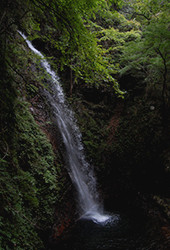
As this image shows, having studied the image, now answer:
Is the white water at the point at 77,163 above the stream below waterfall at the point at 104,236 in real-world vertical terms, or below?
above

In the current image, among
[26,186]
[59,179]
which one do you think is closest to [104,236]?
[59,179]

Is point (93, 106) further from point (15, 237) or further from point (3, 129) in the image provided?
point (15, 237)

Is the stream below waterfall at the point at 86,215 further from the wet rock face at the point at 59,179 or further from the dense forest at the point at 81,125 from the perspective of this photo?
the wet rock face at the point at 59,179

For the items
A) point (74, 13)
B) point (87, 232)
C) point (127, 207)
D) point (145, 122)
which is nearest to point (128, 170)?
point (127, 207)

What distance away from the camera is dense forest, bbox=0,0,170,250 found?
10.6 feet

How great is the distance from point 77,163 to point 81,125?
270 centimetres

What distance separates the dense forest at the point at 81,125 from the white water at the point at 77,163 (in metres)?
0.45

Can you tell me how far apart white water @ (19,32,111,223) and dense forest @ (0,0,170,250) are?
45 cm

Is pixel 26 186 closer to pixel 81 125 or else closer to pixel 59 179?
pixel 59 179

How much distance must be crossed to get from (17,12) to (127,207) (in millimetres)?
7608

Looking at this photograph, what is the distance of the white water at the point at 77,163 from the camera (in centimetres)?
639

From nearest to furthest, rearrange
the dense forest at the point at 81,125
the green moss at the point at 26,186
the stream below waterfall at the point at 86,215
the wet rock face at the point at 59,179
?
the green moss at the point at 26,186
the dense forest at the point at 81,125
the stream below waterfall at the point at 86,215
the wet rock face at the point at 59,179

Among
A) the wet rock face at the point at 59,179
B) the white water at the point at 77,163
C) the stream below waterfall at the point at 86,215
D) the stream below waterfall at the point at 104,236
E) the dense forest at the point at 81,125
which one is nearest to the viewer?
the dense forest at the point at 81,125

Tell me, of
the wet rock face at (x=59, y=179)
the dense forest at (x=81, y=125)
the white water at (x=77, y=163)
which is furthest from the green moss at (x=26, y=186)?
the white water at (x=77, y=163)
